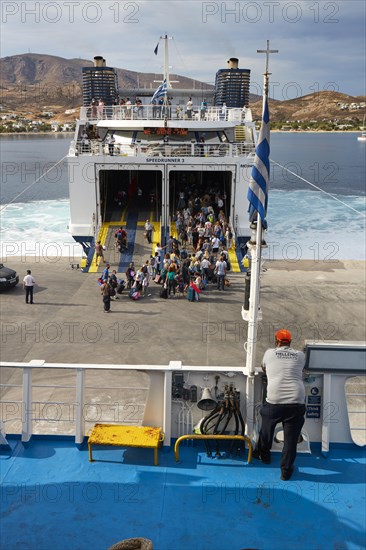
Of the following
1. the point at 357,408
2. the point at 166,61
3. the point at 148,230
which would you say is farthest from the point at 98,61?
the point at 357,408

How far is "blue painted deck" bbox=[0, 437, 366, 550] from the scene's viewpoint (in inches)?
191

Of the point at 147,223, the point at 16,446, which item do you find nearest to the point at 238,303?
the point at 147,223

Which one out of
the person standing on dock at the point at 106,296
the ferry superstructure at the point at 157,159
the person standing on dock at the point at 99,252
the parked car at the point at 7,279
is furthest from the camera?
the ferry superstructure at the point at 157,159

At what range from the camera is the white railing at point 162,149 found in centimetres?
2297

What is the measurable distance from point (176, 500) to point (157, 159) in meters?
18.9

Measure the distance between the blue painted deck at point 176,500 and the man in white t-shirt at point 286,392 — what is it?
0.51 metres

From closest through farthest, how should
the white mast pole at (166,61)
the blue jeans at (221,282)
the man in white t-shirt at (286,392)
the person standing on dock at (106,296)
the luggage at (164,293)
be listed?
the man in white t-shirt at (286,392) → the person standing on dock at (106,296) → the luggage at (164,293) → the blue jeans at (221,282) → the white mast pole at (166,61)

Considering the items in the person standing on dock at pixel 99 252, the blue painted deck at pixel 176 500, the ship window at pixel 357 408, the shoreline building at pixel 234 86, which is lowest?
the ship window at pixel 357 408

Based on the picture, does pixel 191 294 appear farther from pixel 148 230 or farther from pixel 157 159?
pixel 157 159

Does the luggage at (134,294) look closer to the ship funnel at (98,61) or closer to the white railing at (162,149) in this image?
the white railing at (162,149)

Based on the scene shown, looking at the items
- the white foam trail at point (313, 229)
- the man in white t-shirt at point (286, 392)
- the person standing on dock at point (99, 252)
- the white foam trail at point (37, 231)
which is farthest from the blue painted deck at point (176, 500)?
the white foam trail at point (313, 229)

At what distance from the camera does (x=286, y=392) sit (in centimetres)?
529

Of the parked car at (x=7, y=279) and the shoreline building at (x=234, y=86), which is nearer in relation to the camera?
the parked car at (x=7, y=279)

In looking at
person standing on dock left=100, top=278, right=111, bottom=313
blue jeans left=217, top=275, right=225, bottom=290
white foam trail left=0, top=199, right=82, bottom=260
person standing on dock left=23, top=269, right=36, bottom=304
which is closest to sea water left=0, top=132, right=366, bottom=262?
white foam trail left=0, top=199, right=82, bottom=260
